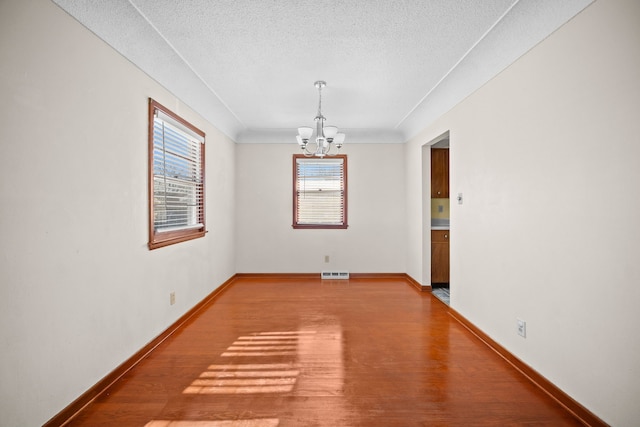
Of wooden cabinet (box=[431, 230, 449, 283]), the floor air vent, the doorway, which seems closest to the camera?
the doorway

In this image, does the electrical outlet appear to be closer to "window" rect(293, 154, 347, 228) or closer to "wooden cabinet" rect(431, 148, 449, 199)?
"wooden cabinet" rect(431, 148, 449, 199)

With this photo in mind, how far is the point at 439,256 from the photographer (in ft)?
15.8

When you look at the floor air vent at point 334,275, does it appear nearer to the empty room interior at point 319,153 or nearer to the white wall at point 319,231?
the white wall at point 319,231

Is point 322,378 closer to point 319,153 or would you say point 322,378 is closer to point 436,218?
point 319,153

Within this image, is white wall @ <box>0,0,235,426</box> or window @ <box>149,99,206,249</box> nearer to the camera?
white wall @ <box>0,0,235,426</box>

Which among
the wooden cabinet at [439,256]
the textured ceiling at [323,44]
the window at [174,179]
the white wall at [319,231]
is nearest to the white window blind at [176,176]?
the window at [174,179]

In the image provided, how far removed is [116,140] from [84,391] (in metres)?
1.68

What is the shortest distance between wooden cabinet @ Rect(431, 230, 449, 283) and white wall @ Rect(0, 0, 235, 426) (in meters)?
3.86

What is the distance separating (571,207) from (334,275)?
4009mm

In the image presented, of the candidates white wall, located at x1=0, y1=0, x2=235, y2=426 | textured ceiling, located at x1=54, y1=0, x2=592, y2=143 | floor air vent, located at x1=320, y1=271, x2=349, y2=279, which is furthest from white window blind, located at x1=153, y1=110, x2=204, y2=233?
floor air vent, located at x1=320, y1=271, x2=349, y2=279

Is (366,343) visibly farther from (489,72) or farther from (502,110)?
(489,72)

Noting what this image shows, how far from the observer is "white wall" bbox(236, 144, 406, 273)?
5.48 meters

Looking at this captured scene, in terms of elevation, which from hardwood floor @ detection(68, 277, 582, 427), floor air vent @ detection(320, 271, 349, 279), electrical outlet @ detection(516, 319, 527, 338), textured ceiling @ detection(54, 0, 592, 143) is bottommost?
hardwood floor @ detection(68, 277, 582, 427)

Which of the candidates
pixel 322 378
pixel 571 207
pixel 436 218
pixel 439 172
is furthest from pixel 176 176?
pixel 436 218
